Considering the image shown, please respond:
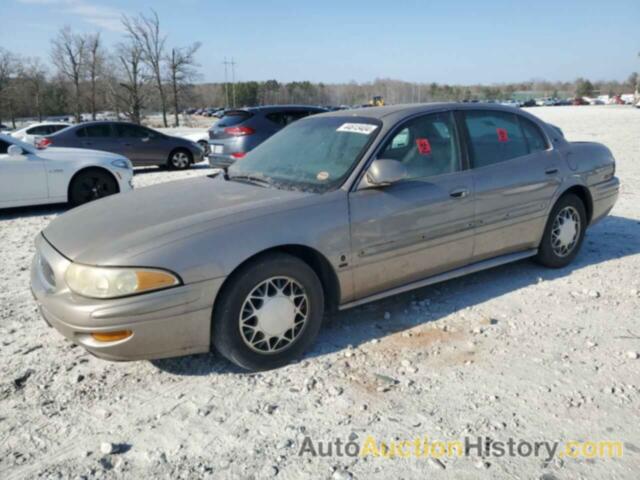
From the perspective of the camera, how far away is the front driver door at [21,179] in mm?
7785

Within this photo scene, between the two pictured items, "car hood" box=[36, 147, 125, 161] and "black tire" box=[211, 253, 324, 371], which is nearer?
"black tire" box=[211, 253, 324, 371]

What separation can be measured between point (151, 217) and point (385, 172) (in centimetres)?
155

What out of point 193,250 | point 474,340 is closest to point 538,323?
point 474,340

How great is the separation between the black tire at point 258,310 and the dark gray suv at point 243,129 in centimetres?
715

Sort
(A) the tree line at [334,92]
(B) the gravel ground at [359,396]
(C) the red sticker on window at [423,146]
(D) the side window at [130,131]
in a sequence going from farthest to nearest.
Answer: (A) the tree line at [334,92], (D) the side window at [130,131], (C) the red sticker on window at [423,146], (B) the gravel ground at [359,396]

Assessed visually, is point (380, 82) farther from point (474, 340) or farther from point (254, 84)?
point (474, 340)

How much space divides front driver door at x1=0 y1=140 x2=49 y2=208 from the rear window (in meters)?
3.93

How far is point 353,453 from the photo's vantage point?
2.57 meters

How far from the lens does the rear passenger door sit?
14.1ft

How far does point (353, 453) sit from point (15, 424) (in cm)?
182

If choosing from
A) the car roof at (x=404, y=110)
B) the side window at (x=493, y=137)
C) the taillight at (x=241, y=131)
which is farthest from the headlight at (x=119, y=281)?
the taillight at (x=241, y=131)

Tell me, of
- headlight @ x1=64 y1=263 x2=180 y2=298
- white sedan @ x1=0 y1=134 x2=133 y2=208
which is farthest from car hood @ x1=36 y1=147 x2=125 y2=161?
headlight @ x1=64 y1=263 x2=180 y2=298

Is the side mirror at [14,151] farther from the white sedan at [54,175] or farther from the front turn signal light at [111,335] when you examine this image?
the front turn signal light at [111,335]

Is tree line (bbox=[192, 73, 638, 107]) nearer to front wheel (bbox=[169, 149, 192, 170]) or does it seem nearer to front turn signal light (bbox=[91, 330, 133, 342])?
front wheel (bbox=[169, 149, 192, 170])
